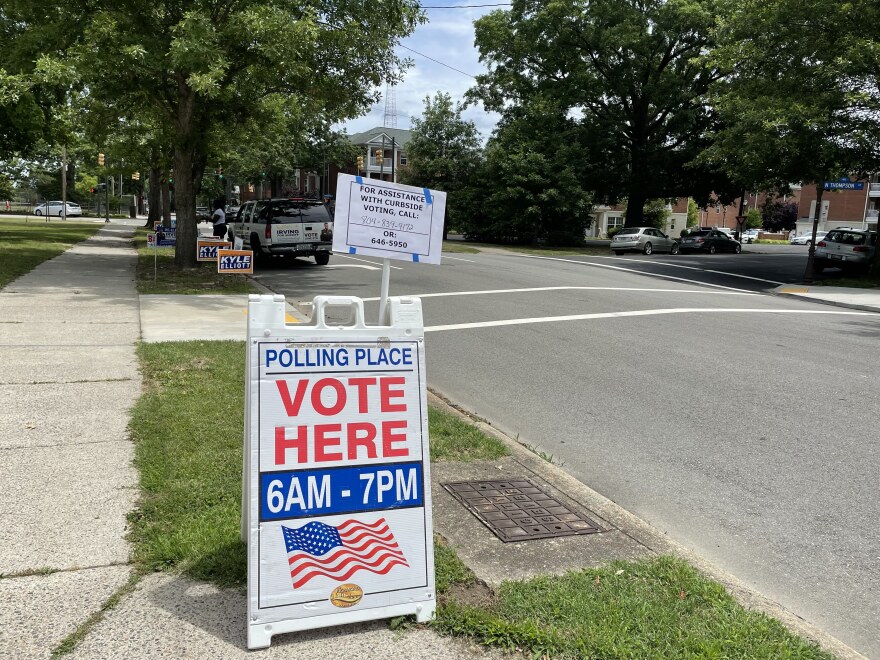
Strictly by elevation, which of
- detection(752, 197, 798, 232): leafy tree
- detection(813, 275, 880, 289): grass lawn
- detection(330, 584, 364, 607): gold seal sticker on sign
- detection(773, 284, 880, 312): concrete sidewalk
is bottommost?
detection(330, 584, 364, 607): gold seal sticker on sign

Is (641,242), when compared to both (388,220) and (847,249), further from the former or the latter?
(388,220)

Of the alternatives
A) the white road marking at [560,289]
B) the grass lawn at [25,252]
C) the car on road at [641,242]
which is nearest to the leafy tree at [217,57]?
the grass lawn at [25,252]

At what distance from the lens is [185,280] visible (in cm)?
1509

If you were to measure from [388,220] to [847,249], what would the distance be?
86.3ft

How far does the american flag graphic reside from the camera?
9.56 feet

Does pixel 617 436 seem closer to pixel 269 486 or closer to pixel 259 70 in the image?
pixel 269 486

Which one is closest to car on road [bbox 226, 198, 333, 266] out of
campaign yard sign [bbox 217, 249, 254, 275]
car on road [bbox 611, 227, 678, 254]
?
campaign yard sign [bbox 217, 249, 254, 275]

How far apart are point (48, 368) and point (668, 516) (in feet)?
18.9

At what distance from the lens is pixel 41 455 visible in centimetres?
463

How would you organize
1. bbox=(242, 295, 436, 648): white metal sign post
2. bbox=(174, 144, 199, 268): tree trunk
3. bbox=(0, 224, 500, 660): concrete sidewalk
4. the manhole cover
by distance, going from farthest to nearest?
bbox=(174, 144, 199, 268): tree trunk → the manhole cover → bbox=(242, 295, 436, 648): white metal sign post → bbox=(0, 224, 500, 660): concrete sidewalk

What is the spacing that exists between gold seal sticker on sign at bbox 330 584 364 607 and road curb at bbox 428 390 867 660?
62.7 inches

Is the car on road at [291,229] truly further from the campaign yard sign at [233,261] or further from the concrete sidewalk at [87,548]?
the concrete sidewalk at [87,548]

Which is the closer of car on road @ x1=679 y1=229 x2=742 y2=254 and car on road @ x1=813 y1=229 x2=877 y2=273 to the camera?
car on road @ x1=813 y1=229 x2=877 y2=273

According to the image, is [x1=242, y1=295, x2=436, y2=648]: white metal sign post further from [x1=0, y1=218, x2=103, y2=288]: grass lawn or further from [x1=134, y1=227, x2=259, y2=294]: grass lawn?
[x1=0, y1=218, x2=103, y2=288]: grass lawn
